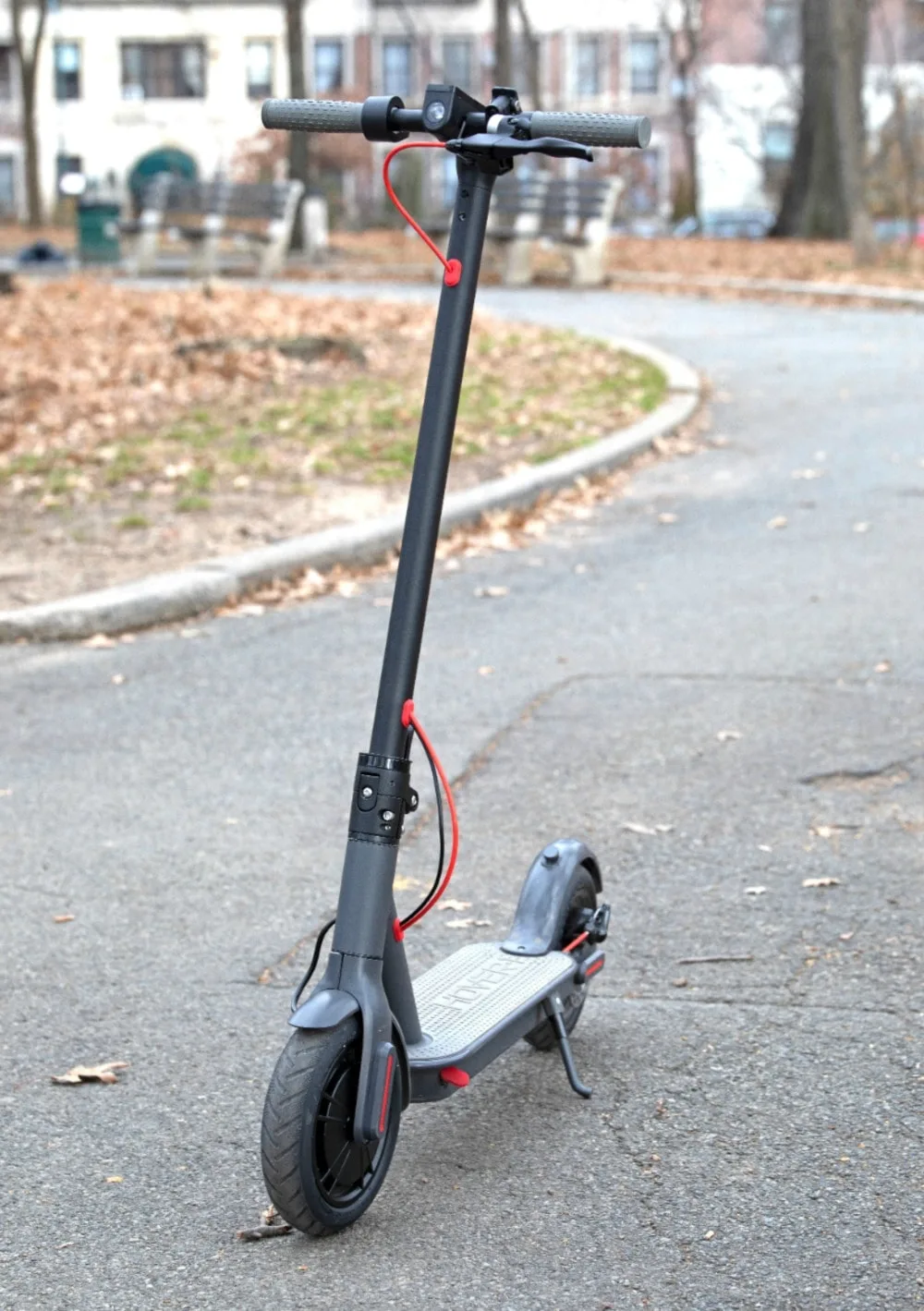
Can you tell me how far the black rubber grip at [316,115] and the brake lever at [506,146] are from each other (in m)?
0.16

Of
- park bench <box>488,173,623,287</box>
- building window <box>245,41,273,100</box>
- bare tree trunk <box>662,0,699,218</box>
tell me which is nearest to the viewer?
park bench <box>488,173,623,287</box>

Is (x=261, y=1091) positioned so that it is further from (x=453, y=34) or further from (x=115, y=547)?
(x=453, y=34)

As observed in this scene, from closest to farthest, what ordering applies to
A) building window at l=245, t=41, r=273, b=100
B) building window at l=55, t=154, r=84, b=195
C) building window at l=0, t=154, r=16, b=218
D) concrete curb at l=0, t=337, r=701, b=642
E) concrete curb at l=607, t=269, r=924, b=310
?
concrete curb at l=0, t=337, r=701, b=642
concrete curb at l=607, t=269, r=924, b=310
building window at l=55, t=154, r=84, b=195
building window at l=245, t=41, r=273, b=100
building window at l=0, t=154, r=16, b=218

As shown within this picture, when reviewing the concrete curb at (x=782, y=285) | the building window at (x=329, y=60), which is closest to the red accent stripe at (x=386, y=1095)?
the concrete curb at (x=782, y=285)

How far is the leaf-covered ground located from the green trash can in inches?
492

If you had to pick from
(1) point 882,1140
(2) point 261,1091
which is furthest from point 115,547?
(1) point 882,1140

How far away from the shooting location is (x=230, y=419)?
35.2 feet

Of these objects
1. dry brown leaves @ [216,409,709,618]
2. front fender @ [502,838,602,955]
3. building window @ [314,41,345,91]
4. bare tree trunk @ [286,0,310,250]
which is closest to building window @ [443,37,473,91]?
building window @ [314,41,345,91]

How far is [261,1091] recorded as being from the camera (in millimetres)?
3299

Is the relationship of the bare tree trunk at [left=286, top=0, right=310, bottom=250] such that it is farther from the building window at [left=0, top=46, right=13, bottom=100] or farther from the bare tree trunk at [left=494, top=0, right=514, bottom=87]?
the building window at [left=0, top=46, right=13, bottom=100]

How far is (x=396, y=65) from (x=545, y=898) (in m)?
67.7

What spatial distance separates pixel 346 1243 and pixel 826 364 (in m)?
11.8

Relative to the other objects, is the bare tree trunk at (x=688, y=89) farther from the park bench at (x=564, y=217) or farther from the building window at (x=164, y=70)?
the park bench at (x=564, y=217)

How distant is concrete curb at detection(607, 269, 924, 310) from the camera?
1939 centimetres
